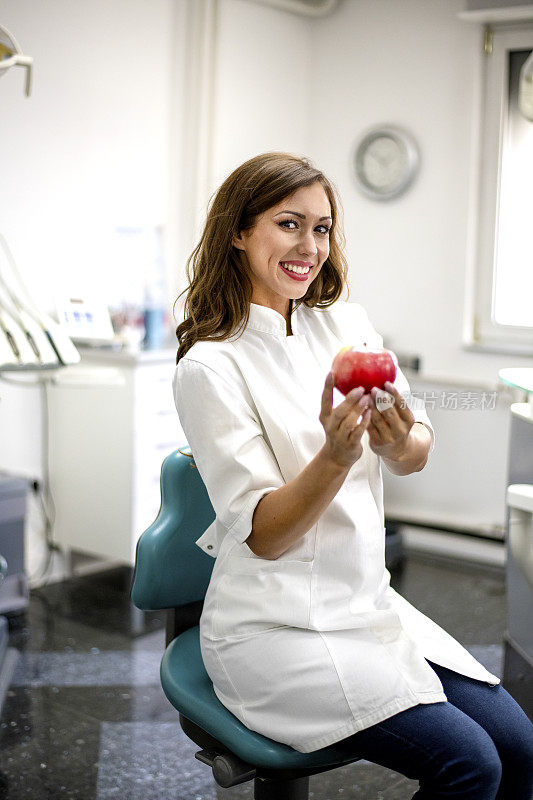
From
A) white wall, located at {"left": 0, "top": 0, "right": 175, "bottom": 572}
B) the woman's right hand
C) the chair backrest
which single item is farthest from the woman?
white wall, located at {"left": 0, "top": 0, "right": 175, "bottom": 572}

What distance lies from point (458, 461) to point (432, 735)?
292 cm

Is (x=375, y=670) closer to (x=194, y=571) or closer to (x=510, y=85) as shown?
(x=194, y=571)

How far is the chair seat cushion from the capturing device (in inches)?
48.4

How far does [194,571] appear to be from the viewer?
60.7 inches

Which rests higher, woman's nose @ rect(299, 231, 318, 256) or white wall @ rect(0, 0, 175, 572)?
white wall @ rect(0, 0, 175, 572)

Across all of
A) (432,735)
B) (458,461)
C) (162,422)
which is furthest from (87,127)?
(432,735)

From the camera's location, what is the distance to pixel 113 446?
10.7ft

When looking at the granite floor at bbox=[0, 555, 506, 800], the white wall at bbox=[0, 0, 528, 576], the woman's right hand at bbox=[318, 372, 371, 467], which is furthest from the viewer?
the white wall at bbox=[0, 0, 528, 576]

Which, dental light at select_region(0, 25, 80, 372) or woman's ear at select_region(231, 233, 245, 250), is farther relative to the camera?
dental light at select_region(0, 25, 80, 372)

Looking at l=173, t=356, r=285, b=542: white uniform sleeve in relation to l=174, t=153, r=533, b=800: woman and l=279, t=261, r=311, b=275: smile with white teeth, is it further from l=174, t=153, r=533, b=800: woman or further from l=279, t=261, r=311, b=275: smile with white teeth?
l=279, t=261, r=311, b=275: smile with white teeth

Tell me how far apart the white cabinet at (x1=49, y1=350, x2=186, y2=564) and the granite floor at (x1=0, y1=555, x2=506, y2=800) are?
25cm

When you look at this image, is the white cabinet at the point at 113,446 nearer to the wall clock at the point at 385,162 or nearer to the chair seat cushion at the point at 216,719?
the wall clock at the point at 385,162

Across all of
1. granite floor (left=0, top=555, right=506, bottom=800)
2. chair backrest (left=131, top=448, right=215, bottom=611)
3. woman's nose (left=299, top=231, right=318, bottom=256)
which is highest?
woman's nose (left=299, top=231, right=318, bottom=256)

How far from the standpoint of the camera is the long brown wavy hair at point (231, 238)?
4.48ft
